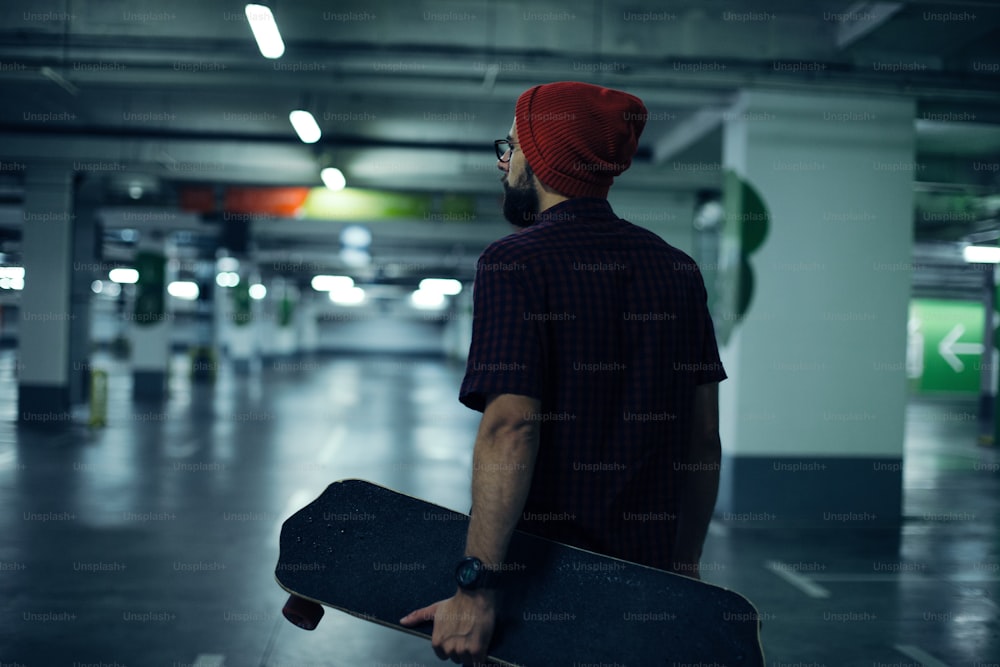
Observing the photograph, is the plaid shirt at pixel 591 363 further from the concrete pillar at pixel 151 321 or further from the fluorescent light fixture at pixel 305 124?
the concrete pillar at pixel 151 321

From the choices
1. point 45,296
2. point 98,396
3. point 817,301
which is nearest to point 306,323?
point 45,296

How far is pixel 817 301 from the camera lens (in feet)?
23.0

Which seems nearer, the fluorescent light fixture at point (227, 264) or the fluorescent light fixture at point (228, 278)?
the fluorescent light fixture at point (227, 264)

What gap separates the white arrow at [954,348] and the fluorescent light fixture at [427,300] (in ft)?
73.6

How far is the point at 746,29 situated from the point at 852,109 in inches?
48.0

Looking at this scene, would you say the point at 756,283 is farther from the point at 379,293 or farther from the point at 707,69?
the point at 379,293

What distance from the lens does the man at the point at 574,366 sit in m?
1.35

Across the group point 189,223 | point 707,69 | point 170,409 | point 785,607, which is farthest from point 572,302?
point 189,223

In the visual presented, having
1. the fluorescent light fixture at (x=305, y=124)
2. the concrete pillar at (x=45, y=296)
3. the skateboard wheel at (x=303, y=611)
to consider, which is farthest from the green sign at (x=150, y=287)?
the skateboard wheel at (x=303, y=611)

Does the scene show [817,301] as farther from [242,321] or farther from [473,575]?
[242,321]

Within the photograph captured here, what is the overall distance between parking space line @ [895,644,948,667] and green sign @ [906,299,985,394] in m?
24.1

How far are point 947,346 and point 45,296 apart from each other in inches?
1004

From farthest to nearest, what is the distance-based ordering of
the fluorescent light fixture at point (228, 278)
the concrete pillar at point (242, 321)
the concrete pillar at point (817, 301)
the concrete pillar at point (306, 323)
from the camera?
the concrete pillar at point (306, 323) → the concrete pillar at point (242, 321) → the fluorescent light fixture at point (228, 278) → the concrete pillar at point (817, 301)

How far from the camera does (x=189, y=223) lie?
55.9 feet
